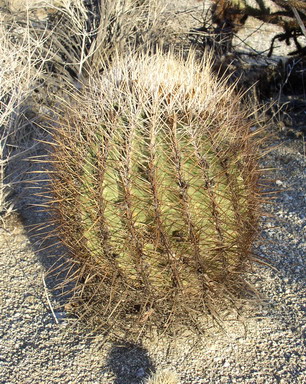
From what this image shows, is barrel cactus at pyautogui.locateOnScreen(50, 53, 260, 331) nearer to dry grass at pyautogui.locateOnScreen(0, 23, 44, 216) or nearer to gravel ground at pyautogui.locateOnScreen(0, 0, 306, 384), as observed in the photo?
gravel ground at pyautogui.locateOnScreen(0, 0, 306, 384)

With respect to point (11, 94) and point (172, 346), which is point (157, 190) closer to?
point (172, 346)

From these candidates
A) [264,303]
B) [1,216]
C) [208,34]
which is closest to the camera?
[264,303]

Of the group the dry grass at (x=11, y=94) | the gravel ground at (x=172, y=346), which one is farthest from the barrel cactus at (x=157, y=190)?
the dry grass at (x=11, y=94)

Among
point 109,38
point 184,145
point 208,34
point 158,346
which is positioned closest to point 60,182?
point 184,145

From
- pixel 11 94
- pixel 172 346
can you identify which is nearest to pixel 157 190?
pixel 172 346

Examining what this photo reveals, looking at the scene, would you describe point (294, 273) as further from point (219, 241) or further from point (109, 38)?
point (109, 38)

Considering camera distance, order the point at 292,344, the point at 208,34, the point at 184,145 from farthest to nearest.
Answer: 1. the point at 208,34
2. the point at 292,344
3. the point at 184,145
